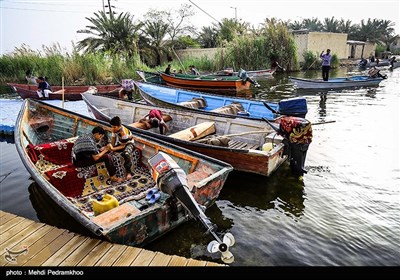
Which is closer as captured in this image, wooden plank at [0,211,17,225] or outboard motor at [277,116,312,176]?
wooden plank at [0,211,17,225]

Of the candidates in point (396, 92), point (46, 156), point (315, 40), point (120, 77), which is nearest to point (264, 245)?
point (46, 156)

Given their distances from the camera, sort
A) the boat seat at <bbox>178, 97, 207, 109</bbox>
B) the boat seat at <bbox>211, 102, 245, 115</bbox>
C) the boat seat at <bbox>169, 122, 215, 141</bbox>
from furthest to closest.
Answer: the boat seat at <bbox>178, 97, 207, 109</bbox> < the boat seat at <bbox>211, 102, 245, 115</bbox> < the boat seat at <bbox>169, 122, 215, 141</bbox>

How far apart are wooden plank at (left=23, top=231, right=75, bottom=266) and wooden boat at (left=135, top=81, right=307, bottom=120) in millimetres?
4566

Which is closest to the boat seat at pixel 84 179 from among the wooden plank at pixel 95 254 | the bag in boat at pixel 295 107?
the wooden plank at pixel 95 254

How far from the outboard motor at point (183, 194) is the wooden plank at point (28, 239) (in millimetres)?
1619

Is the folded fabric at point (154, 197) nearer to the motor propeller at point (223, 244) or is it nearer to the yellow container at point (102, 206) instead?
the yellow container at point (102, 206)

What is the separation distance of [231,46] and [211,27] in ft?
36.1

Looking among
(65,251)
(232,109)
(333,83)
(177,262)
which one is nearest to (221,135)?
(232,109)

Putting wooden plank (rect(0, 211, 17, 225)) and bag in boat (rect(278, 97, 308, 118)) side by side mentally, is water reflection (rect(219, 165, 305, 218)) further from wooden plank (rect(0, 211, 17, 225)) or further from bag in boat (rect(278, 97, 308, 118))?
wooden plank (rect(0, 211, 17, 225))

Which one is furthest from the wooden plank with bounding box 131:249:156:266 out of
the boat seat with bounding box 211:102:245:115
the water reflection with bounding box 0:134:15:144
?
the water reflection with bounding box 0:134:15:144

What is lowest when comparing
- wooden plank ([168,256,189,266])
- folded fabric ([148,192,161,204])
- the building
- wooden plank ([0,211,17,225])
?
wooden plank ([168,256,189,266])

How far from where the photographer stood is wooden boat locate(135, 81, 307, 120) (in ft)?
21.9

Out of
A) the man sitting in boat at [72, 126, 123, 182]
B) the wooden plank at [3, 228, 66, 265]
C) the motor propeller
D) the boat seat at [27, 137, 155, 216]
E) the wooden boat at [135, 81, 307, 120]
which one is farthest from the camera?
the wooden boat at [135, 81, 307, 120]

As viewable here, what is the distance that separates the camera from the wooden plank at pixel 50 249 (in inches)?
123
